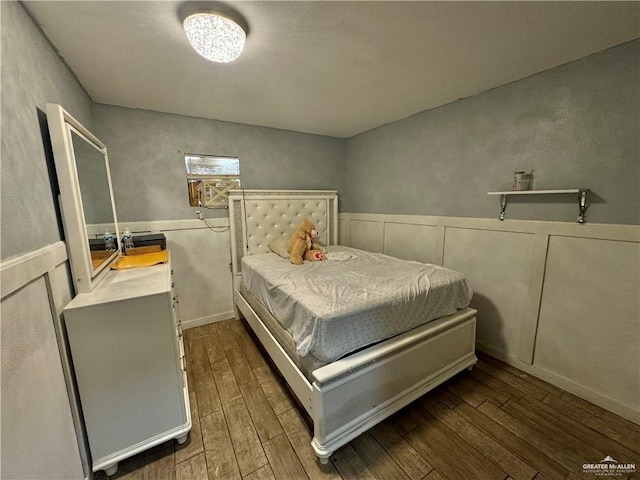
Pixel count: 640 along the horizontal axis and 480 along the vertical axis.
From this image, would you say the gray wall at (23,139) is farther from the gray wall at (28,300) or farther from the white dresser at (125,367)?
the white dresser at (125,367)

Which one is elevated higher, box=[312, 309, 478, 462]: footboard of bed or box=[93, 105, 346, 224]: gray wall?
box=[93, 105, 346, 224]: gray wall

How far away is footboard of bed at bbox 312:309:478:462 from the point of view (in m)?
1.33

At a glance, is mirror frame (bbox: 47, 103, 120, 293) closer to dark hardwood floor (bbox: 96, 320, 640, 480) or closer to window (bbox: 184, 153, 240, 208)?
dark hardwood floor (bbox: 96, 320, 640, 480)

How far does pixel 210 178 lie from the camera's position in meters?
2.77

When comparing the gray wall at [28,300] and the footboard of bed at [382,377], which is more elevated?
the gray wall at [28,300]

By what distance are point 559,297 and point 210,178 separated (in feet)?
10.9

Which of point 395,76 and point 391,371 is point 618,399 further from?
point 395,76

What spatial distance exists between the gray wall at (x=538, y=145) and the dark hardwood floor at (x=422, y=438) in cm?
132

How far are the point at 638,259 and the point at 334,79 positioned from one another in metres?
2.30

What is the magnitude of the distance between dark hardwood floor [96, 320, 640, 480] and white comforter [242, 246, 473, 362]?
581mm

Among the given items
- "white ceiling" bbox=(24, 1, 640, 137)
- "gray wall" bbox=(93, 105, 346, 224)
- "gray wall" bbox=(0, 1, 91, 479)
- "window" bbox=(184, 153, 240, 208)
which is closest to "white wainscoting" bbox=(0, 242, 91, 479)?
"gray wall" bbox=(0, 1, 91, 479)

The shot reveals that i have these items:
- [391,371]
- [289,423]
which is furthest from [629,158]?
[289,423]

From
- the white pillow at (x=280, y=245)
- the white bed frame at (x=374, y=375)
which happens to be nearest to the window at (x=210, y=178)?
the white pillow at (x=280, y=245)

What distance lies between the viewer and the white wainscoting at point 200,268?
2.69 m
